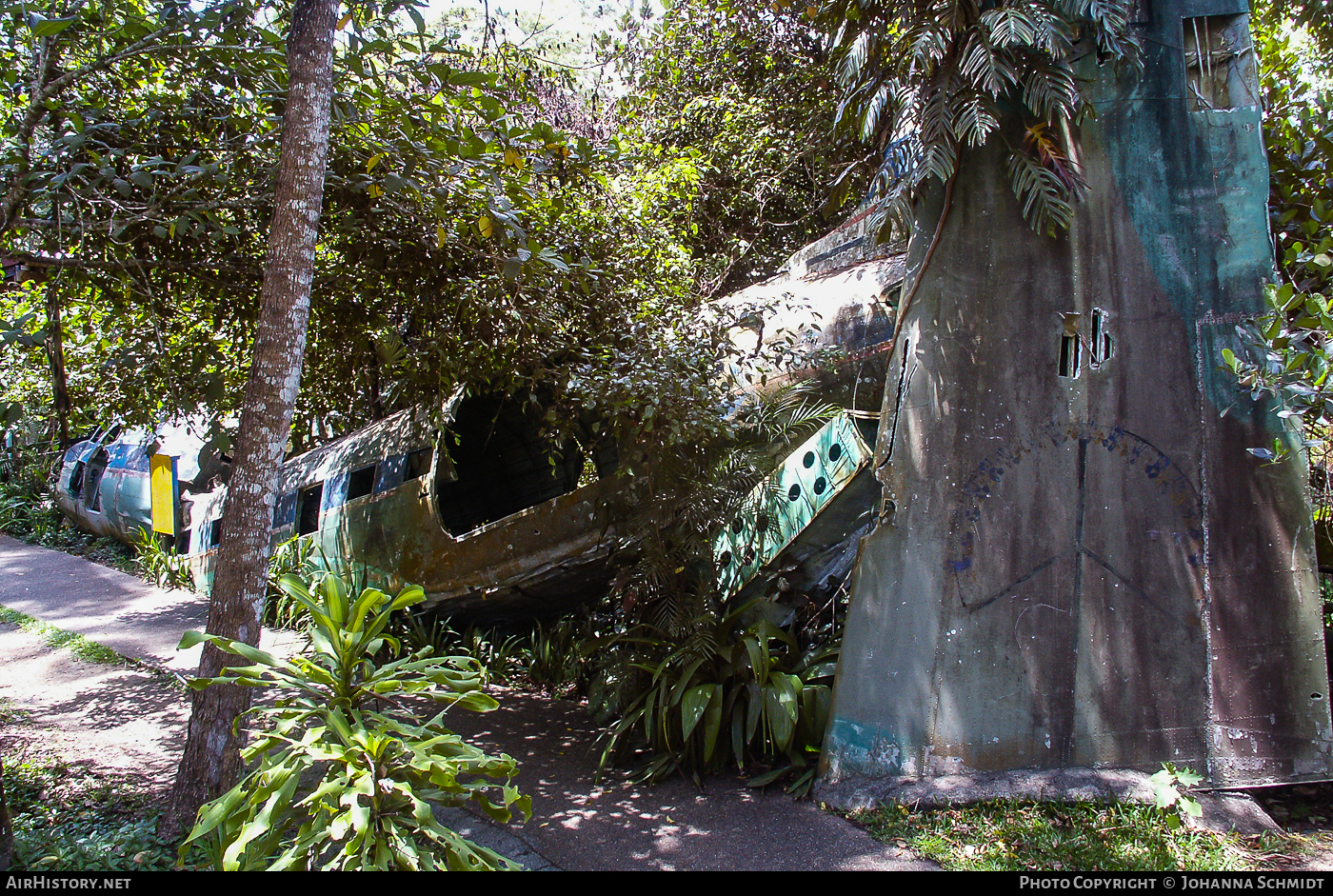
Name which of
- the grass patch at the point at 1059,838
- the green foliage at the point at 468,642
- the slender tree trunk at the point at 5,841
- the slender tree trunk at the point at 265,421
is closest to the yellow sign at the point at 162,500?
the green foliage at the point at 468,642

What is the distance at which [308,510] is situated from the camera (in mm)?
10016

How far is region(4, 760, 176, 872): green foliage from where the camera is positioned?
4250 mm

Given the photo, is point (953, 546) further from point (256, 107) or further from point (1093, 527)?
point (256, 107)

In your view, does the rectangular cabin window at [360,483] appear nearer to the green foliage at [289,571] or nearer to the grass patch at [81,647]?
the green foliage at [289,571]

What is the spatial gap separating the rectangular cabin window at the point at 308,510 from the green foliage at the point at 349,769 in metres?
6.38

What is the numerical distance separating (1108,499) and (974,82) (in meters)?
2.53

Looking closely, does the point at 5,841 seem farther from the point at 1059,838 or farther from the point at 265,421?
the point at 1059,838

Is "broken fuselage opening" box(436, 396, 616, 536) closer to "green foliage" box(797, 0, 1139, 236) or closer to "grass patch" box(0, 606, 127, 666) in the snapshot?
"grass patch" box(0, 606, 127, 666)

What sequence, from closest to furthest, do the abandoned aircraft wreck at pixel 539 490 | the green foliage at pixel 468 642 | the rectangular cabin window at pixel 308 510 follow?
the abandoned aircraft wreck at pixel 539 490 < the green foliage at pixel 468 642 < the rectangular cabin window at pixel 308 510

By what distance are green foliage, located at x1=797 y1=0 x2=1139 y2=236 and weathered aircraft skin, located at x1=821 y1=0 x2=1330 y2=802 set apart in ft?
0.81

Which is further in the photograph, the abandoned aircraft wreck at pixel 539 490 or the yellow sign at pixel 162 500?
the yellow sign at pixel 162 500

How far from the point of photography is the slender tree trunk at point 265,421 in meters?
4.42

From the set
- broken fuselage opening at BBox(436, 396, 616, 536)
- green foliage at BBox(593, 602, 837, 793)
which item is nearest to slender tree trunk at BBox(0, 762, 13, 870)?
green foliage at BBox(593, 602, 837, 793)

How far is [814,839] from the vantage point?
468 cm
